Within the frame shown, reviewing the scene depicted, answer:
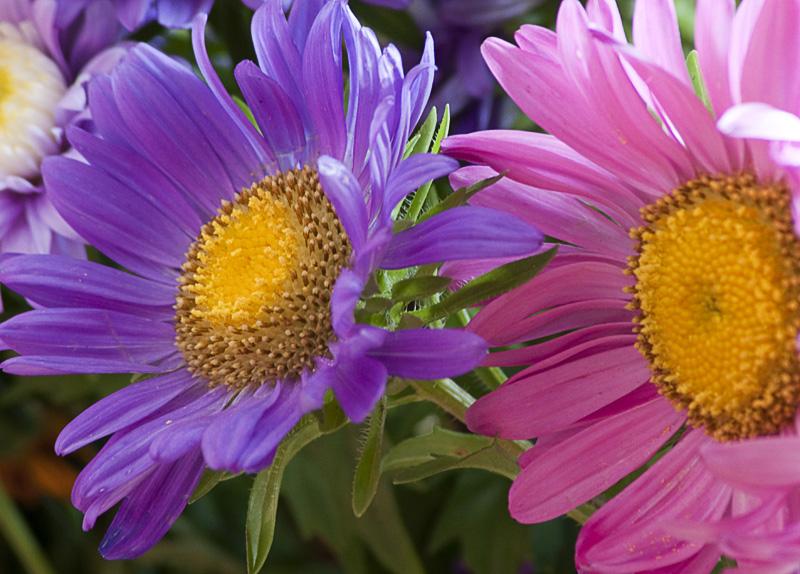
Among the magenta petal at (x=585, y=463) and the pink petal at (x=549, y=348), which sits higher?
the pink petal at (x=549, y=348)

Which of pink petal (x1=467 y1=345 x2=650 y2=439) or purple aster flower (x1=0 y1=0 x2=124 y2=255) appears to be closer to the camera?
pink petal (x1=467 y1=345 x2=650 y2=439)

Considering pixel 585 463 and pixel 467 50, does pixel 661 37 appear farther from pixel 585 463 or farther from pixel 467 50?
pixel 467 50

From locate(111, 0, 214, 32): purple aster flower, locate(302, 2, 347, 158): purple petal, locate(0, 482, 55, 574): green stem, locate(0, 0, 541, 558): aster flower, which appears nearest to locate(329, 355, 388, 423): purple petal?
locate(0, 0, 541, 558): aster flower

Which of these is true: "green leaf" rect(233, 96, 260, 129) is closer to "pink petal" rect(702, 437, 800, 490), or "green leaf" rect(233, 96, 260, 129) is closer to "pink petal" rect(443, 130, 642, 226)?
"pink petal" rect(443, 130, 642, 226)

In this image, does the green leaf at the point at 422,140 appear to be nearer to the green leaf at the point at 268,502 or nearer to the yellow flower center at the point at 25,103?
the green leaf at the point at 268,502

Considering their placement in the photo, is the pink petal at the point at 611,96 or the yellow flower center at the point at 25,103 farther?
the yellow flower center at the point at 25,103

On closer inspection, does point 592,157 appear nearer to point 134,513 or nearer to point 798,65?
point 798,65

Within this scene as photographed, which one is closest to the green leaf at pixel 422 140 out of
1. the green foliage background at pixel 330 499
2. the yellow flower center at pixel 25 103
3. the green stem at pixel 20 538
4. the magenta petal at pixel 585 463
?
the green foliage background at pixel 330 499
